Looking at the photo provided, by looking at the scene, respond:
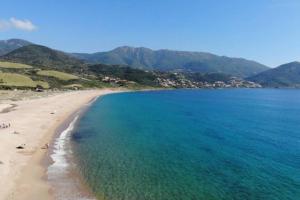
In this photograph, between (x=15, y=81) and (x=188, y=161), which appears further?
(x=15, y=81)

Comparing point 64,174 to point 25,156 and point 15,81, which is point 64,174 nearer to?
point 25,156

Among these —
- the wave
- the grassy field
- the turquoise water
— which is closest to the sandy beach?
the wave

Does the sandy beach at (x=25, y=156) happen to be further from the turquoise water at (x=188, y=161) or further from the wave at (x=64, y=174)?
the turquoise water at (x=188, y=161)

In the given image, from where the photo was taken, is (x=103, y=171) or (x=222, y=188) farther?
(x=103, y=171)

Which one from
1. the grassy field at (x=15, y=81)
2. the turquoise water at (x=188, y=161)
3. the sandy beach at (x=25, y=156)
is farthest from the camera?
the grassy field at (x=15, y=81)

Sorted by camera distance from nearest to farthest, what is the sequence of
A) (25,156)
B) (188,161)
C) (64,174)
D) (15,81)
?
1. (64,174)
2. (25,156)
3. (188,161)
4. (15,81)

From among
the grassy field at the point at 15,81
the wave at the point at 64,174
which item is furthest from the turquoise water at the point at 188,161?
the grassy field at the point at 15,81

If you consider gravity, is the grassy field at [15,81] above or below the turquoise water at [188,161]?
below


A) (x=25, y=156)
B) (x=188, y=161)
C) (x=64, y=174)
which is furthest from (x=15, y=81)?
(x=188, y=161)

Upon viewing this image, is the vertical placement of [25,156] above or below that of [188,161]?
below

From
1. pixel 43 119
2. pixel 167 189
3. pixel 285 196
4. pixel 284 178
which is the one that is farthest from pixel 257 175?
pixel 43 119

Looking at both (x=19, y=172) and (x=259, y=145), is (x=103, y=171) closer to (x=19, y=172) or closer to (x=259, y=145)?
(x=19, y=172)
